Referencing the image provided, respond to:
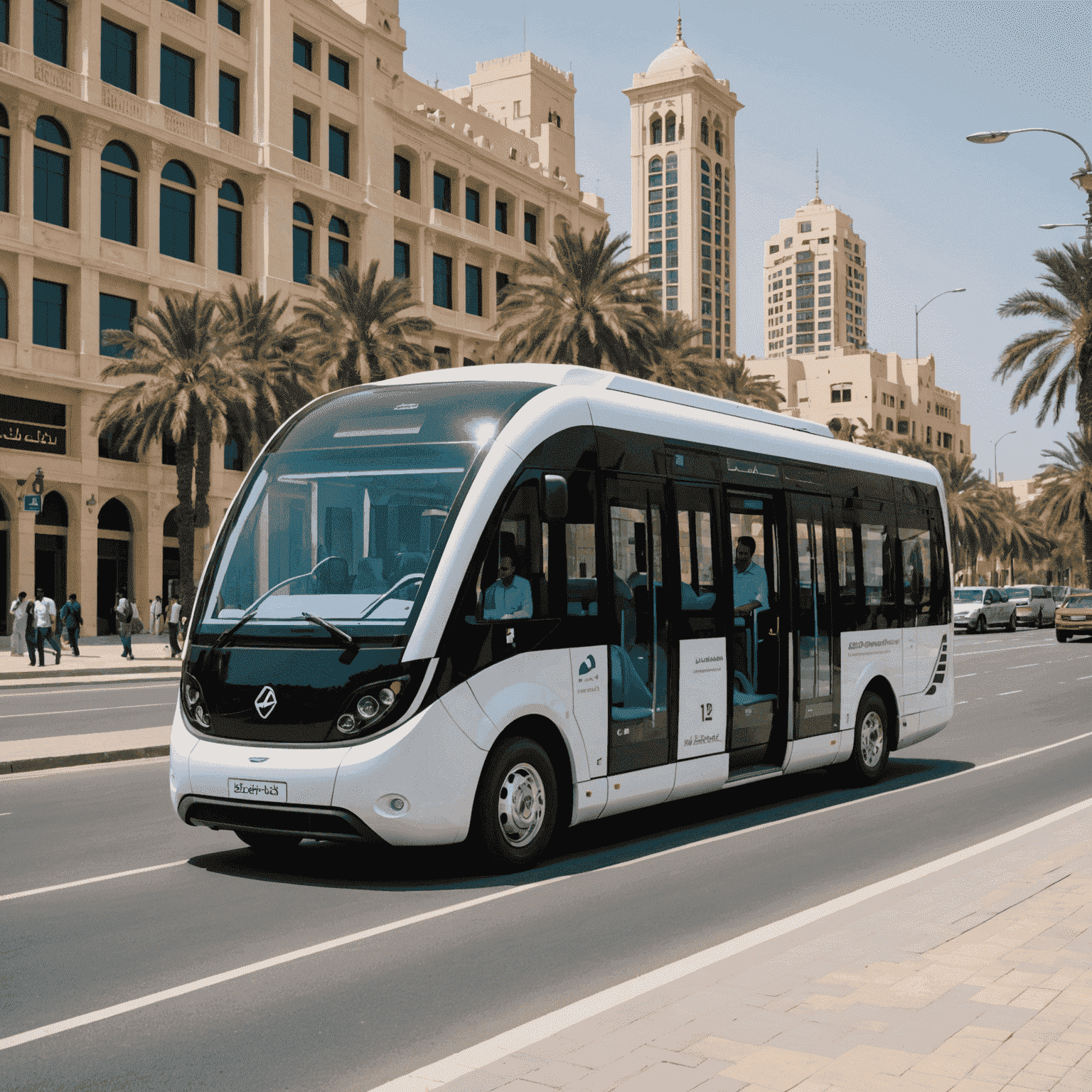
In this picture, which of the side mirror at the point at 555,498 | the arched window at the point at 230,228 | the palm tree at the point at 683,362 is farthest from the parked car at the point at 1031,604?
the side mirror at the point at 555,498

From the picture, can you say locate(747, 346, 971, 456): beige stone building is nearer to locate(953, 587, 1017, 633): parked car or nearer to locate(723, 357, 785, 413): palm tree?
locate(723, 357, 785, 413): palm tree

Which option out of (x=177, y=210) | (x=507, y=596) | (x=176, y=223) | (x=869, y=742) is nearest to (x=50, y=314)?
(x=176, y=223)

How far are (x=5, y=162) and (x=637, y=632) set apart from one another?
40.6 metres

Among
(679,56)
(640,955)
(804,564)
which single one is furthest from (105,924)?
(679,56)

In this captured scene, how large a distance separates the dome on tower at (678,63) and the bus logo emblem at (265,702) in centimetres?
17172

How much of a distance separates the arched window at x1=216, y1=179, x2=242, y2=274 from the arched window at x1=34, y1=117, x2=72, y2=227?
22.4ft

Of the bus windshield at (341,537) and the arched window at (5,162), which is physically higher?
the arched window at (5,162)

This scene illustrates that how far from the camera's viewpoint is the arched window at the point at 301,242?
54.2m

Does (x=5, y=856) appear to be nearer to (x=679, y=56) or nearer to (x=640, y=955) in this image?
(x=640, y=955)

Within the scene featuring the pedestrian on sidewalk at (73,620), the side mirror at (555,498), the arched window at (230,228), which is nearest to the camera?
the side mirror at (555,498)

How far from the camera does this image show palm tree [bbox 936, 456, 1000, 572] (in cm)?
8094

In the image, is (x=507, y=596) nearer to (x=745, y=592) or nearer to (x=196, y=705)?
(x=196, y=705)

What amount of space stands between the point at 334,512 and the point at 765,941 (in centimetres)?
357

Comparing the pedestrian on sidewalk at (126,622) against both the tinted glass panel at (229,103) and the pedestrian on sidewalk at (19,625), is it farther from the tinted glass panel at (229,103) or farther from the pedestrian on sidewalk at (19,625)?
the tinted glass panel at (229,103)
